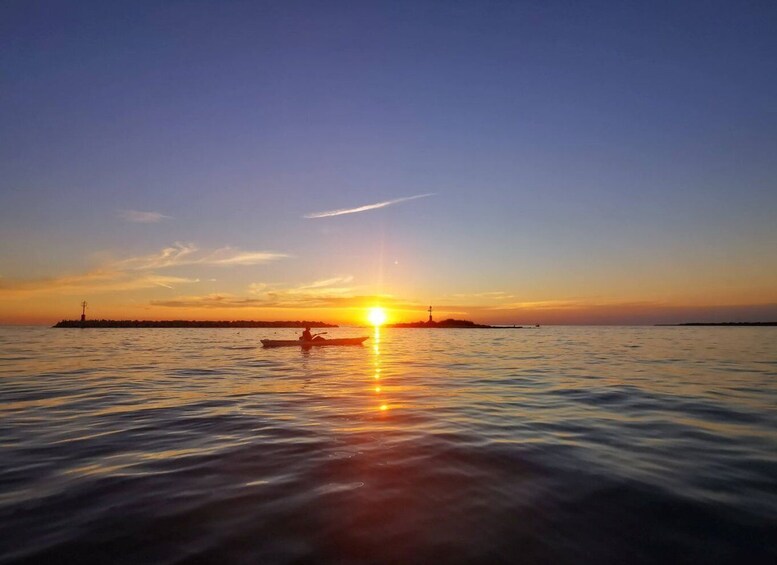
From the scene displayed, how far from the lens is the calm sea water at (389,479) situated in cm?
548

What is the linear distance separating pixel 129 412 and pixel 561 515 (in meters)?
13.4

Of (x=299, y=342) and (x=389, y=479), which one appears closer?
(x=389, y=479)

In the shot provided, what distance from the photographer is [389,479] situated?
25.4 feet

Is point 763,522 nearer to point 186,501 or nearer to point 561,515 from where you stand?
point 561,515

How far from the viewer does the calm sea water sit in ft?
18.0

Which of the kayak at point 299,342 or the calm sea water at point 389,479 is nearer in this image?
the calm sea water at point 389,479

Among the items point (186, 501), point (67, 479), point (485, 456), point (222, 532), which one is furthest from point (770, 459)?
point (67, 479)

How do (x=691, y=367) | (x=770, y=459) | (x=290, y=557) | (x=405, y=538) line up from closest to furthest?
1. (x=290, y=557)
2. (x=405, y=538)
3. (x=770, y=459)
4. (x=691, y=367)

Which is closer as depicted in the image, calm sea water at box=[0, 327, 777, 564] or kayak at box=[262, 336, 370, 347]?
calm sea water at box=[0, 327, 777, 564]

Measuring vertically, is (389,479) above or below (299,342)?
below

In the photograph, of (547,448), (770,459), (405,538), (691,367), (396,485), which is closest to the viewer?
(405,538)

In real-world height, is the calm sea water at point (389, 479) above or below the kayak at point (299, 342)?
below

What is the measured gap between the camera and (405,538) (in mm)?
5648

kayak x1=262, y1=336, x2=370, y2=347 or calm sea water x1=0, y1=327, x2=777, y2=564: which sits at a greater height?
kayak x1=262, y1=336, x2=370, y2=347
